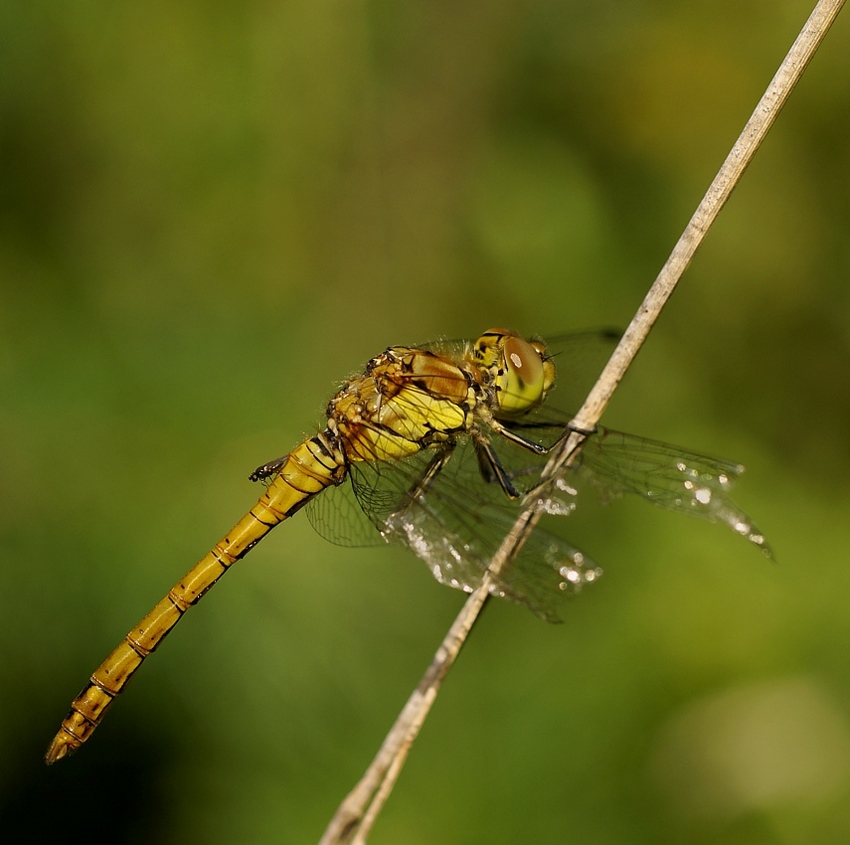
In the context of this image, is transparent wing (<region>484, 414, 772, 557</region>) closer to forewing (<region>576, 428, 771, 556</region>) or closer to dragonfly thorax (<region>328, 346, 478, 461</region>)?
forewing (<region>576, 428, 771, 556</region>)

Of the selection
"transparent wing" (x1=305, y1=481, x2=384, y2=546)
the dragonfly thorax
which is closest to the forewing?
the dragonfly thorax

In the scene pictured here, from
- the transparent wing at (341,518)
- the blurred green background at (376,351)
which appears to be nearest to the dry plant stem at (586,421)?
the transparent wing at (341,518)

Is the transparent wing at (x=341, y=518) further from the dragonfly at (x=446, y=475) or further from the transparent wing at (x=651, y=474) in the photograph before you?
the transparent wing at (x=651, y=474)

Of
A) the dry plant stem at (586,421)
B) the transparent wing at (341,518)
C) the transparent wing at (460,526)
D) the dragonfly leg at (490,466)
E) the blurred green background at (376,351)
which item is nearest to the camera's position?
the dry plant stem at (586,421)

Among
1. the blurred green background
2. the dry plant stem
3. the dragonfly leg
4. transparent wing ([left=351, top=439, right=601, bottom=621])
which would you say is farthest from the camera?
the blurred green background

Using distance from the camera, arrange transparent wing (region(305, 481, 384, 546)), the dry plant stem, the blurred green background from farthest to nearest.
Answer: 1. the blurred green background
2. transparent wing (region(305, 481, 384, 546))
3. the dry plant stem

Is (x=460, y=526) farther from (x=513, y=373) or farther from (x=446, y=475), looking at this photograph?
(x=513, y=373)

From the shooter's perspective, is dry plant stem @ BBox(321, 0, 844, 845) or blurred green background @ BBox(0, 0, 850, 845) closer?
dry plant stem @ BBox(321, 0, 844, 845)
